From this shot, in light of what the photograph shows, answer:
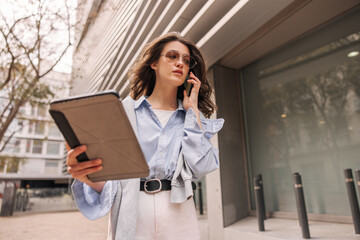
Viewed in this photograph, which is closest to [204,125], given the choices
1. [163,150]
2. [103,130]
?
[163,150]

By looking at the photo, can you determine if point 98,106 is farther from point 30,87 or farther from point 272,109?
point 30,87

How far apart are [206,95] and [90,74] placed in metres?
14.8

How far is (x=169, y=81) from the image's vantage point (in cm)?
175

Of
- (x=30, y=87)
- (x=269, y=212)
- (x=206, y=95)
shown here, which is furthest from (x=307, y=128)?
(x=30, y=87)

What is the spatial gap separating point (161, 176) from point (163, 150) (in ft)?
0.50

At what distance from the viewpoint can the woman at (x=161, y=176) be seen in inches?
52.5

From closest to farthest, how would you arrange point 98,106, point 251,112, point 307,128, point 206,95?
point 98,106 → point 206,95 → point 307,128 → point 251,112

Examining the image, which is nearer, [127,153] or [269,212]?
[127,153]

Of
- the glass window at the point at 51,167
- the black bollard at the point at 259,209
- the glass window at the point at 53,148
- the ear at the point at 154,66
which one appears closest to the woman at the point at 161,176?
the ear at the point at 154,66

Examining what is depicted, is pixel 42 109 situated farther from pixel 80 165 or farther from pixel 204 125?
pixel 80 165

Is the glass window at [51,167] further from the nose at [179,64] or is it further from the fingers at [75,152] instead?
the fingers at [75,152]

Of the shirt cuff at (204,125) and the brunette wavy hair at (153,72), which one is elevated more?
the brunette wavy hair at (153,72)

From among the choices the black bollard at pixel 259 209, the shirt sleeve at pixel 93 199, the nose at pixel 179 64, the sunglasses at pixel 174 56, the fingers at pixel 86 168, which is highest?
the sunglasses at pixel 174 56

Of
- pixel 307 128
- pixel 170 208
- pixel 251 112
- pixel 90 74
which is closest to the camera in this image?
pixel 170 208
